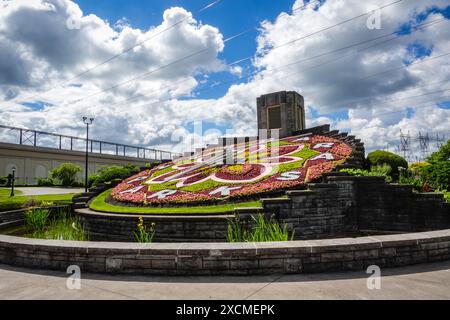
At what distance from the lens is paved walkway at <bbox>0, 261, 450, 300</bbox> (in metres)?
3.86

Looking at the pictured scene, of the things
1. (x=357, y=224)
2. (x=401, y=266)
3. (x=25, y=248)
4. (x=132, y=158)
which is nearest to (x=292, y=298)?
(x=401, y=266)

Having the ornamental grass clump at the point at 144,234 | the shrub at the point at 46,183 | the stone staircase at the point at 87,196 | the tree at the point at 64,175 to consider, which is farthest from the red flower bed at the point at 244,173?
the shrub at the point at 46,183

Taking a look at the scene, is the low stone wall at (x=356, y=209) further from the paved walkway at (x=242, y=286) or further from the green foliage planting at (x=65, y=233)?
the green foliage planting at (x=65, y=233)

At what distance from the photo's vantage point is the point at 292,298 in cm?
376

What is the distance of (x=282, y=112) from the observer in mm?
23281

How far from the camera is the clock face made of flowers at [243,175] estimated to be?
11.7m

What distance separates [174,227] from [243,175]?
18.0 ft

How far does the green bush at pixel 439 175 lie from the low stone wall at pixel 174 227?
9.58 meters

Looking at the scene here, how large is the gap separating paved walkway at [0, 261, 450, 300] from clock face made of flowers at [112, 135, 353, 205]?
6649mm

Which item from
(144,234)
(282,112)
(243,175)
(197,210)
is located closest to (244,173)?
(243,175)

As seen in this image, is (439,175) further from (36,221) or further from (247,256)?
(36,221)

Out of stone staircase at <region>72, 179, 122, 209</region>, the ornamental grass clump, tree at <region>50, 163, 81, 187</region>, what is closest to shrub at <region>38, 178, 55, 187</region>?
tree at <region>50, 163, 81, 187</region>

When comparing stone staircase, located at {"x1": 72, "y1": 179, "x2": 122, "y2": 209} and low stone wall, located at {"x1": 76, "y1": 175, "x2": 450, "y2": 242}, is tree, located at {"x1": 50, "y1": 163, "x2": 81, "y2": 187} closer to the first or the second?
stone staircase, located at {"x1": 72, "y1": 179, "x2": 122, "y2": 209}
